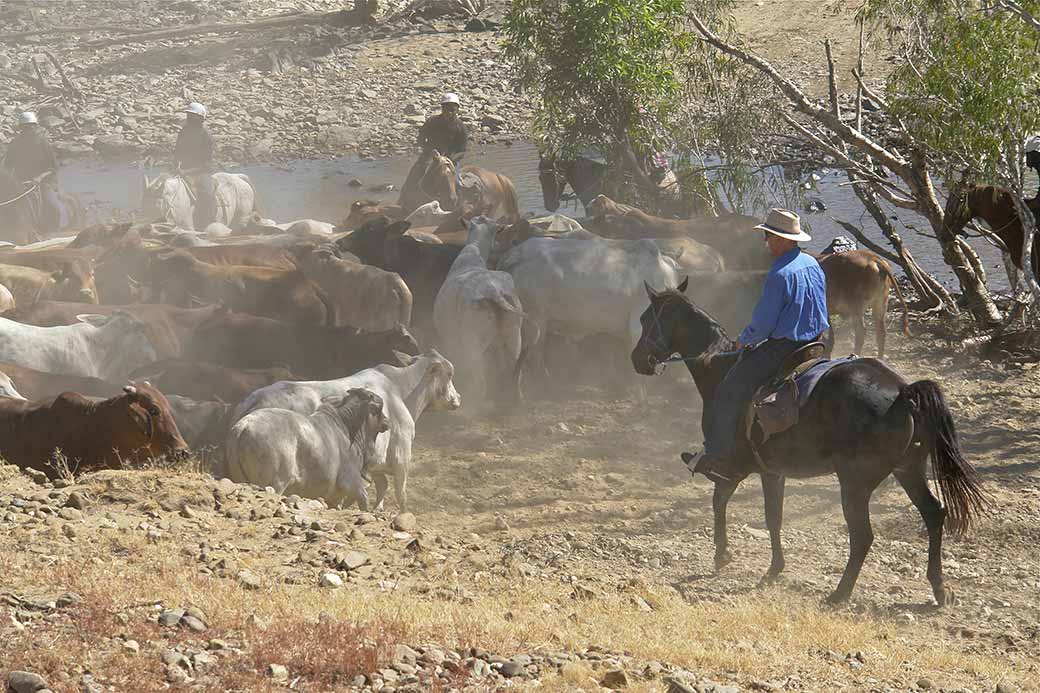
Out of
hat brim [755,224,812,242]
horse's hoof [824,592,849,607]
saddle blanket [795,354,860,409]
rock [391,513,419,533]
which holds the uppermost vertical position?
hat brim [755,224,812,242]

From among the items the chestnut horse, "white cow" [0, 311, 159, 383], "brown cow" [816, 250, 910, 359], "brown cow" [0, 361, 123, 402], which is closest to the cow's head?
"brown cow" [0, 361, 123, 402]

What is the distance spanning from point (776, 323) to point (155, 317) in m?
7.70

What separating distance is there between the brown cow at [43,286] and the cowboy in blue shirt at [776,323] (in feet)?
32.8

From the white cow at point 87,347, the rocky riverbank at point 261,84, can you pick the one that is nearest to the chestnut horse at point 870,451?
the white cow at point 87,347

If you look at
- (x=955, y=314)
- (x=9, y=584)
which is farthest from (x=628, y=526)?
(x=955, y=314)

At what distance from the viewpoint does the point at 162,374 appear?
13.1 metres

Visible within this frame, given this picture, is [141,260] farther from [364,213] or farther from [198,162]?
[198,162]

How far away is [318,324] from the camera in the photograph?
50.8 ft

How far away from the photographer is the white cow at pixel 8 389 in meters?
12.1

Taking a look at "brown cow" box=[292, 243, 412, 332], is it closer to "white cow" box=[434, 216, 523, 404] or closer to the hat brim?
"white cow" box=[434, 216, 523, 404]

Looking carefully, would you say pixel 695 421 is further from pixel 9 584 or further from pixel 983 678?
pixel 9 584

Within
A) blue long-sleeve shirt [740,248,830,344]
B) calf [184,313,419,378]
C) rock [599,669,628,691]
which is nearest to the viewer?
rock [599,669,628,691]

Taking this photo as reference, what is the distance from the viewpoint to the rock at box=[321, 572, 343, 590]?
28.8 feet

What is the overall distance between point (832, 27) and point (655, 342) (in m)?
30.4
